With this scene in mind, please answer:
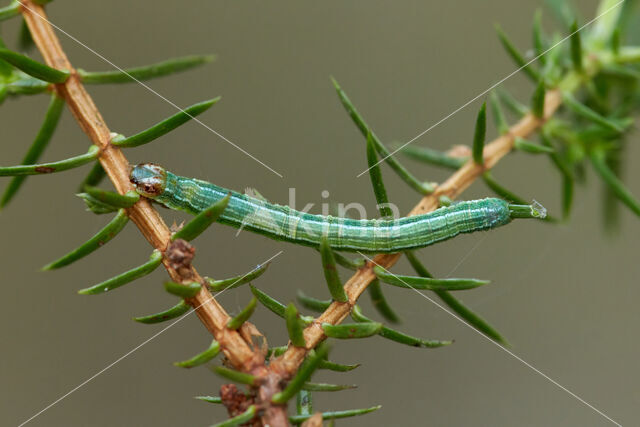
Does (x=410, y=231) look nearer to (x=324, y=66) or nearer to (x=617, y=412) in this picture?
(x=324, y=66)

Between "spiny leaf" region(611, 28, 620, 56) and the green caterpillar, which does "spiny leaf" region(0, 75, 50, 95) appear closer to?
the green caterpillar

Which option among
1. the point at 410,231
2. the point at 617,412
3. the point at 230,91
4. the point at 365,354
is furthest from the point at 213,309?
the point at 617,412

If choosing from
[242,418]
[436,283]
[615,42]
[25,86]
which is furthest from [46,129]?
[615,42]

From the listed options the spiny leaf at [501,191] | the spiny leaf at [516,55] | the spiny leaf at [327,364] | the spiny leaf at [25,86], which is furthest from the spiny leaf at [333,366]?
the spiny leaf at [516,55]

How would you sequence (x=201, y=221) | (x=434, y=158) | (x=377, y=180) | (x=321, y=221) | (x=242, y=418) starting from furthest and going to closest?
1. (x=434, y=158)
2. (x=321, y=221)
3. (x=377, y=180)
4. (x=201, y=221)
5. (x=242, y=418)

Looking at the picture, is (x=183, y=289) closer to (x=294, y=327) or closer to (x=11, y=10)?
(x=294, y=327)
